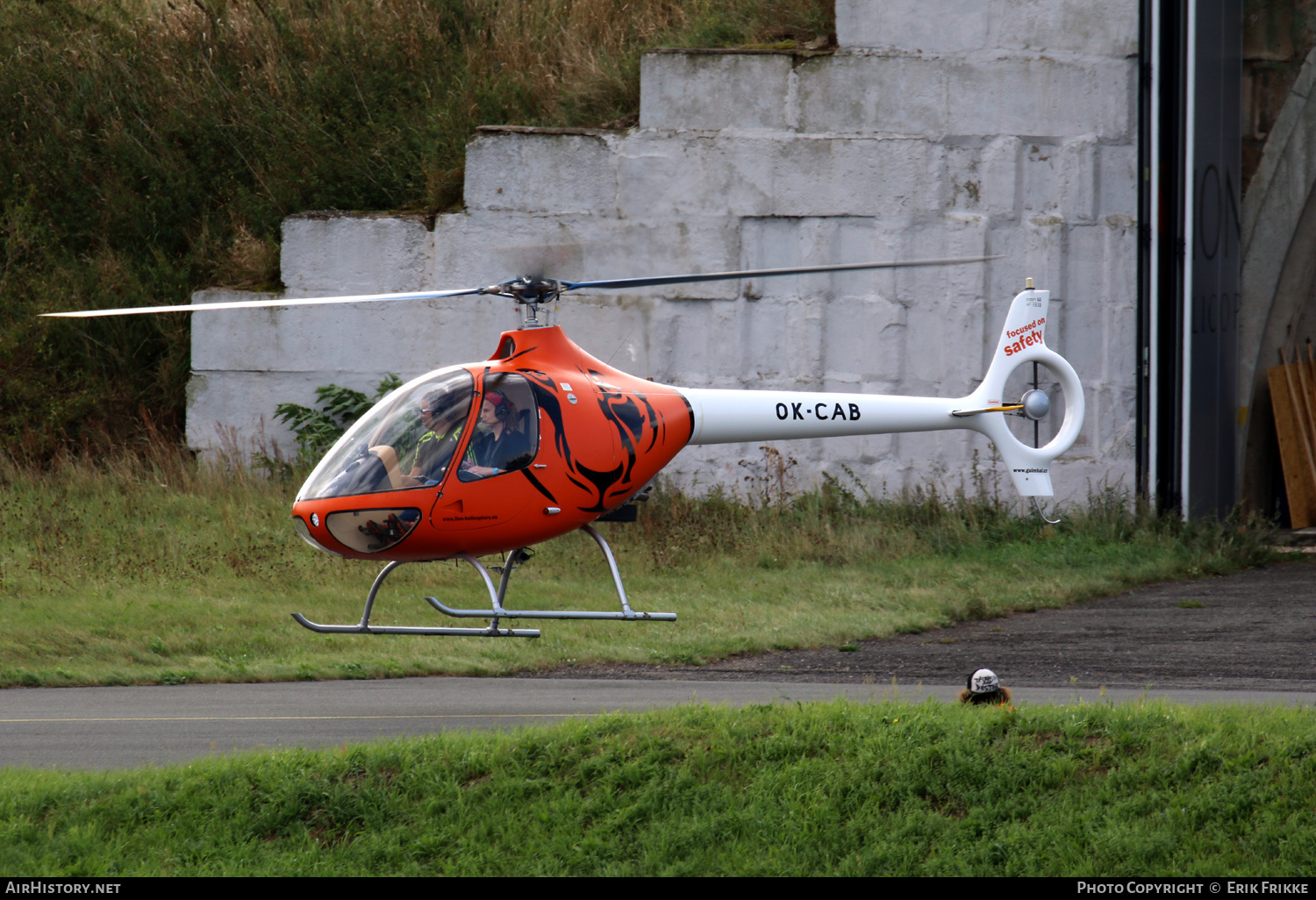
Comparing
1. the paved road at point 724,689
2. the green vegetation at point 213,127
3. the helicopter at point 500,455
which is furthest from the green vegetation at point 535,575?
the helicopter at point 500,455

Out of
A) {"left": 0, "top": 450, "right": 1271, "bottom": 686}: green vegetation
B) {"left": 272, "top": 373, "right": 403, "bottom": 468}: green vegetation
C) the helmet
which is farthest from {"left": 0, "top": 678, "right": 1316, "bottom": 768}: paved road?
{"left": 272, "top": 373, "right": 403, "bottom": 468}: green vegetation

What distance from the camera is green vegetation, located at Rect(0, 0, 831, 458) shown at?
17.3 meters

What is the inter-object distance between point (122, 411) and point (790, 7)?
425 inches

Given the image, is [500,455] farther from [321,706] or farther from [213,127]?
[213,127]

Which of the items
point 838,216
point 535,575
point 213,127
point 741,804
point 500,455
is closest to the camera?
point 741,804

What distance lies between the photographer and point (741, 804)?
7.04 m

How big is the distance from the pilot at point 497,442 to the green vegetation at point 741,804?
168 centimetres

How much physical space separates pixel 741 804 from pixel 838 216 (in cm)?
1001

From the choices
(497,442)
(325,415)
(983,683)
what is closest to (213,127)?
(325,415)

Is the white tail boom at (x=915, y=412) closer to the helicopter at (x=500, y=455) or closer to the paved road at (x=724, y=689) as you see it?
the helicopter at (x=500, y=455)

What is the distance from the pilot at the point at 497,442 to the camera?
7938 mm

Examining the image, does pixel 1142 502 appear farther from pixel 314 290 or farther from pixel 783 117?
pixel 314 290

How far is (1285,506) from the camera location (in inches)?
730

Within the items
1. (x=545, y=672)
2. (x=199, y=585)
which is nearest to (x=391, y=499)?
(x=545, y=672)
